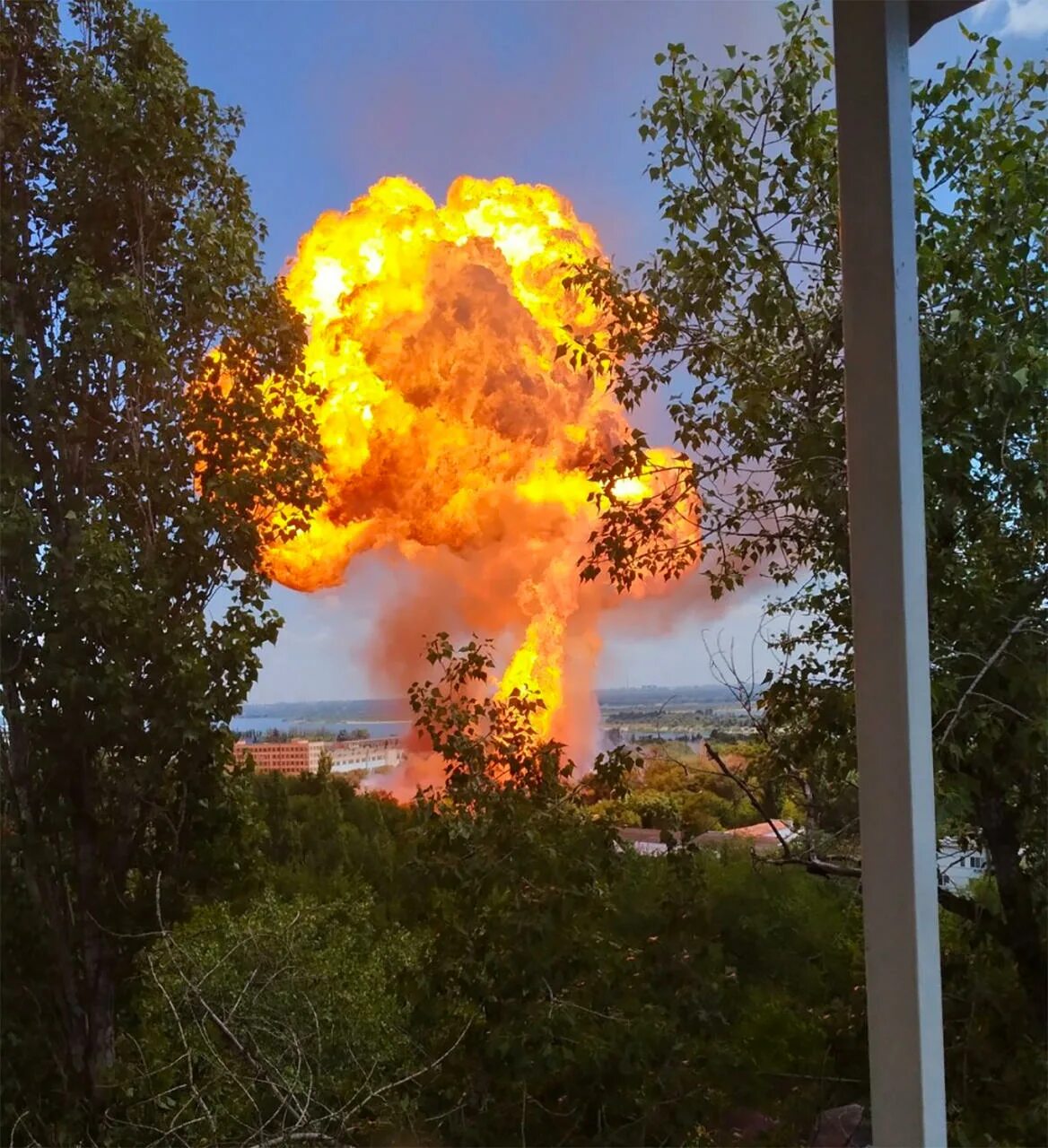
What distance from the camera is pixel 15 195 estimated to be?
1434 millimetres

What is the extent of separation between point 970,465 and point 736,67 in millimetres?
625

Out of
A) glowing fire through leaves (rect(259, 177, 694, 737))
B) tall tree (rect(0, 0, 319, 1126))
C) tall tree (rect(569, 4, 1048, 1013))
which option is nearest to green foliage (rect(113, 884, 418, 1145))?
tall tree (rect(0, 0, 319, 1126))

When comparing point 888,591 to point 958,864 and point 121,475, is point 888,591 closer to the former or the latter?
point 958,864

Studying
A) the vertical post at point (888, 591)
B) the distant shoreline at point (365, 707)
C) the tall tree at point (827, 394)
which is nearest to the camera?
the vertical post at point (888, 591)

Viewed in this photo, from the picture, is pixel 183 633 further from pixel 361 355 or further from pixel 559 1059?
pixel 559 1059

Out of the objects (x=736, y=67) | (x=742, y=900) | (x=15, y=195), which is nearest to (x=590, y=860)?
(x=742, y=900)

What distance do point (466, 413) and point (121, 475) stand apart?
0.51m

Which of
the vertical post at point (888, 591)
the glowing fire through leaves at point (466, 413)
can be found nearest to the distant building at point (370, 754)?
the glowing fire through leaves at point (466, 413)

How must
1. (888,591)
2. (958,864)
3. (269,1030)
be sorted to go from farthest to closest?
(269,1030)
(958,864)
(888,591)

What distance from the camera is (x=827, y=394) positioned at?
132 centimetres

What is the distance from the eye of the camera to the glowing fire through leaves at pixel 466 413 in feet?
4.57

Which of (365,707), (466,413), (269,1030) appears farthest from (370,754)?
(466,413)

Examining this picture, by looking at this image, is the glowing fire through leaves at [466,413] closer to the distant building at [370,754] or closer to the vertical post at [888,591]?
the distant building at [370,754]

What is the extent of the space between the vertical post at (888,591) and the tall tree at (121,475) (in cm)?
82
